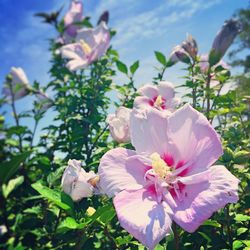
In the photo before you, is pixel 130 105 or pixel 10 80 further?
pixel 10 80

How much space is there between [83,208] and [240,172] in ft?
1.89

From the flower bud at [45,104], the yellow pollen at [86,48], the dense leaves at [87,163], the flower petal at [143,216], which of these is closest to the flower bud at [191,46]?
the dense leaves at [87,163]

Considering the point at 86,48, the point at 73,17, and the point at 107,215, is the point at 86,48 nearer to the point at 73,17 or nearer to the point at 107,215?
the point at 73,17

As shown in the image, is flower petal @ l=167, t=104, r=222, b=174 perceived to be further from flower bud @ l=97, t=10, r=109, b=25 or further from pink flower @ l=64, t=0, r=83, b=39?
pink flower @ l=64, t=0, r=83, b=39

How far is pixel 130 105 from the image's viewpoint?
2129 millimetres

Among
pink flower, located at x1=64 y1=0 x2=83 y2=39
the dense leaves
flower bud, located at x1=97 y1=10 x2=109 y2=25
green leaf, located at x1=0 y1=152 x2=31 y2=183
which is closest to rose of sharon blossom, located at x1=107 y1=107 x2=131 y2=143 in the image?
the dense leaves

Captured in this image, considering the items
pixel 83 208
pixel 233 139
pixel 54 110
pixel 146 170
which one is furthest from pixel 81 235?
pixel 54 110

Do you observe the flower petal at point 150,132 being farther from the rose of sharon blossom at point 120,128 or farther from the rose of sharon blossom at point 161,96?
the rose of sharon blossom at point 161,96

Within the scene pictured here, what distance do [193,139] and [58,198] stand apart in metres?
0.49

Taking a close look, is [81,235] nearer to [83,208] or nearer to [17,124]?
[83,208]

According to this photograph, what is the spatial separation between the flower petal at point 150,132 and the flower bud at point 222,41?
2.18 ft

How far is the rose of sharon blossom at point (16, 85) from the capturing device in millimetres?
2914

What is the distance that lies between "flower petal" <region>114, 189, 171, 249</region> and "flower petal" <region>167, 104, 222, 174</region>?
157mm

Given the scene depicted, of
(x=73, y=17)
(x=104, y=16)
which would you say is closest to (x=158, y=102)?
(x=104, y=16)
